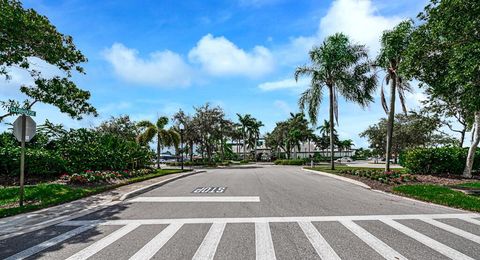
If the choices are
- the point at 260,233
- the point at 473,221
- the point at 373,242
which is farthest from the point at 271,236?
the point at 473,221

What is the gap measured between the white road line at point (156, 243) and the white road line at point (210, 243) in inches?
27.4

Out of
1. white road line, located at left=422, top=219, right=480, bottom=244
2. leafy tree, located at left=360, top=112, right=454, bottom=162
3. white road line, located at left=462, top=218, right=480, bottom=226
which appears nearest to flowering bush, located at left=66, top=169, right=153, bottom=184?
white road line, located at left=422, top=219, right=480, bottom=244

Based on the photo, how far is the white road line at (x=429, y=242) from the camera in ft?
15.2

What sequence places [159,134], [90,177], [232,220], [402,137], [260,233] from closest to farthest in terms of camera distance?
1. [260,233]
2. [232,220]
3. [90,177]
4. [159,134]
5. [402,137]

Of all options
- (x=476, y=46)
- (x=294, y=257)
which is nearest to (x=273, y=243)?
(x=294, y=257)

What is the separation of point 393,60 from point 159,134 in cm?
2692

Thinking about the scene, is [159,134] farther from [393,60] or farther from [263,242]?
[263,242]

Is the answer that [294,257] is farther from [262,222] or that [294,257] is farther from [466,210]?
[466,210]

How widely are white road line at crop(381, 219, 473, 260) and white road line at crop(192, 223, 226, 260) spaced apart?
11.9ft

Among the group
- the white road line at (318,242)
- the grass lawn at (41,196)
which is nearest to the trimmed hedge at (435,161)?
the white road line at (318,242)

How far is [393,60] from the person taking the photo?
1877 cm

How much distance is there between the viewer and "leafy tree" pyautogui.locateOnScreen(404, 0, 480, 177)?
392 inches

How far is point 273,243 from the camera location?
523cm

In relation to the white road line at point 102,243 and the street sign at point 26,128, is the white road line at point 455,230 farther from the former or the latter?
the street sign at point 26,128
